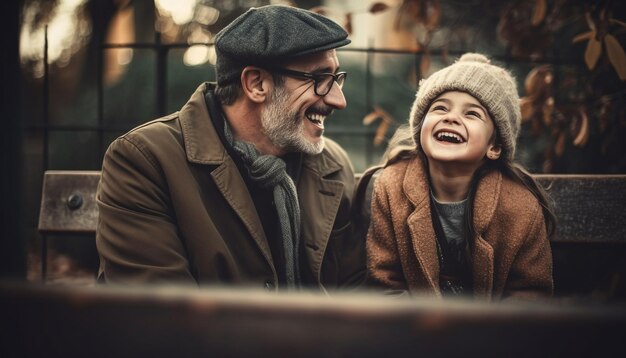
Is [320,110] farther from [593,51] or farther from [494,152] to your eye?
[593,51]

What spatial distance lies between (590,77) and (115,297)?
336 cm

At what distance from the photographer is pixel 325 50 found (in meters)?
2.22

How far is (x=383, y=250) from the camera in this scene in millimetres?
2219

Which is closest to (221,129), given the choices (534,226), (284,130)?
(284,130)

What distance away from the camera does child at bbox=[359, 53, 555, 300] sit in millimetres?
2070

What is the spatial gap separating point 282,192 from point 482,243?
0.84m

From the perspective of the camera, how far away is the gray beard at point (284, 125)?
90.3 inches

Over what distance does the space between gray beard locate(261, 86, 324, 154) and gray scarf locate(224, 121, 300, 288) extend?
0.12m

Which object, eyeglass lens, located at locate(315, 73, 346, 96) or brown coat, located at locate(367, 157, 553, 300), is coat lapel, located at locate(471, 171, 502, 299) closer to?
brown coat, located at locate(367, 157, 553, 300)

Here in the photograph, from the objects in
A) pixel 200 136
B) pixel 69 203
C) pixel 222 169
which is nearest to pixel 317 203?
pixel 222 169

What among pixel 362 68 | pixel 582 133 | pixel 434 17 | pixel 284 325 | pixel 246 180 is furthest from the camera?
pixel 362 68

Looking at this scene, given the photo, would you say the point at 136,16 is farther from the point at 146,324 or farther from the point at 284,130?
the point at 146,324

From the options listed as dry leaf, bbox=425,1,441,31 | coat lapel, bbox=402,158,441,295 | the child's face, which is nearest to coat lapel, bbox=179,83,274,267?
coat lapel, bbox=402,158,441,295

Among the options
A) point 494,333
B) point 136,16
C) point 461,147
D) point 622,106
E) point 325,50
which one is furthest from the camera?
point 136,16
